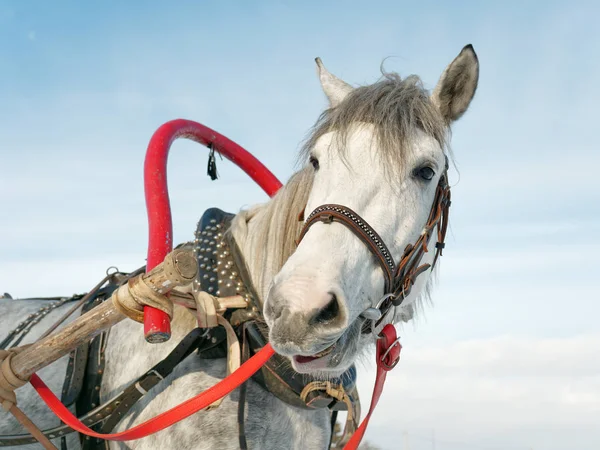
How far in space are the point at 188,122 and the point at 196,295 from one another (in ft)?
5.48

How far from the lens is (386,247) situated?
295 centimetres

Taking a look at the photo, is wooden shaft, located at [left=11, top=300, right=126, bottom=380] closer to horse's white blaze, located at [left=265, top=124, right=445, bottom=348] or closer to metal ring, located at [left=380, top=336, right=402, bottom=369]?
horse's white blaze, located at [left=265, top=124, right=445, bottom=348]

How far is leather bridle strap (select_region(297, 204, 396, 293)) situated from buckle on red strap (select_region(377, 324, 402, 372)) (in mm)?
400

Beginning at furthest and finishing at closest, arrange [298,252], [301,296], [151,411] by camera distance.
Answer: [151,411] → [298,252] → [301,296]

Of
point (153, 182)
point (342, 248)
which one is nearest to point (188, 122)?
point (153, 182)

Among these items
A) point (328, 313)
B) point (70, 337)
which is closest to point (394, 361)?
point (328, 313)

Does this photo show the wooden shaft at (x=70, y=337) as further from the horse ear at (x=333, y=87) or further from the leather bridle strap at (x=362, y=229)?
the horse ear at (x=333, y=87)

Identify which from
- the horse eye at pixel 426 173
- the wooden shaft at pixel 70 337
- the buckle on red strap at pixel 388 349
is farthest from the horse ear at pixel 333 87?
the wooden shaft at pixel 70 337

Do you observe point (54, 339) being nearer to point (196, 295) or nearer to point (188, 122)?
point (196, 295)

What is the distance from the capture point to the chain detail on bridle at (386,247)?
289 centimetres

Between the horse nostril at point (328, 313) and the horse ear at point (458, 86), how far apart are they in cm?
157

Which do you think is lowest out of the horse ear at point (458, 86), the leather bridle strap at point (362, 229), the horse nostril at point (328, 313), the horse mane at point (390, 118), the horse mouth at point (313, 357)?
the horse mouth at point (313, 357)

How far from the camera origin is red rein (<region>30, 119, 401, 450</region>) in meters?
3.12

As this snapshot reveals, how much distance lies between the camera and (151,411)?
3.58 m
